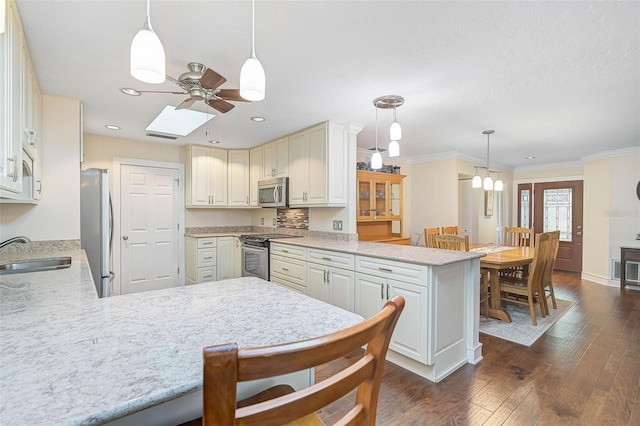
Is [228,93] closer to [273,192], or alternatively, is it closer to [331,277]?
[331,277]

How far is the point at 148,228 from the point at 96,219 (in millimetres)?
1690

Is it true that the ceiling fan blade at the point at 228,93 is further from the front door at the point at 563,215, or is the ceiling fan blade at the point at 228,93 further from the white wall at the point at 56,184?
the front door at the point at 563,215

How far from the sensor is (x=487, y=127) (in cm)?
372

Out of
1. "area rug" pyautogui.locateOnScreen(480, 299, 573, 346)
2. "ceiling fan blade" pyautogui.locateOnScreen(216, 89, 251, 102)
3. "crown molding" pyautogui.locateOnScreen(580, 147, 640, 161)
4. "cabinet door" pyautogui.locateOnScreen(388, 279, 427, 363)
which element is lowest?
"area rug" pyautogui.locateOnScreen(480, 299, 573, 346)

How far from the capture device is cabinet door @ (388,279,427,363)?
227 cm

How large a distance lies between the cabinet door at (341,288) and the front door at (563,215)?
5757mm

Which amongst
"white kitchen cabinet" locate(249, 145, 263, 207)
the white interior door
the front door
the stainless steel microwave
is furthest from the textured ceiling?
the front door

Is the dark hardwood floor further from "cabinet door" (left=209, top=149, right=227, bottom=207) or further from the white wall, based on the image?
"cabinet door" (left=209, top=149, right=227, bottom=207)

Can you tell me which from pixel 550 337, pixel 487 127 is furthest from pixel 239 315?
pixel 487 127

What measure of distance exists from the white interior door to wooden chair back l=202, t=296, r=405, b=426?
180 inches

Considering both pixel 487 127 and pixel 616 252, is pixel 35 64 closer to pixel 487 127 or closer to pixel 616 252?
pixel 487 127

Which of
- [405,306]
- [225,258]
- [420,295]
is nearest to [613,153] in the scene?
[420,295]

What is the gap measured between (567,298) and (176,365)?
211 inches

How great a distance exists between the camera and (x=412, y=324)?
2.36 m
